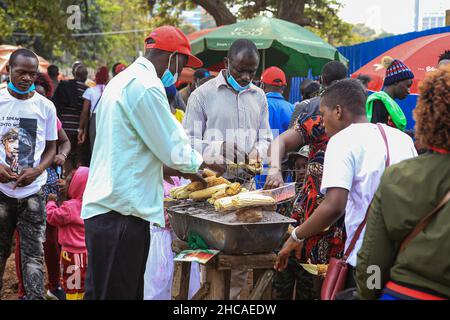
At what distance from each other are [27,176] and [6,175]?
0.57 ft

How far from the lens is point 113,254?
12.0 ft

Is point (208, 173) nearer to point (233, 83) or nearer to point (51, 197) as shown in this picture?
point (233, 83)

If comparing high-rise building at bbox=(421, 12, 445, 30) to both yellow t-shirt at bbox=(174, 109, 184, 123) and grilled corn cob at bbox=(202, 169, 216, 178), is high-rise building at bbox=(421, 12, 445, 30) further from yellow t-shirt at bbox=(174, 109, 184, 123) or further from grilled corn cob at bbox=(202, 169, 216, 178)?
grilled corn cob at bbox=(202, 169, 216, 178)

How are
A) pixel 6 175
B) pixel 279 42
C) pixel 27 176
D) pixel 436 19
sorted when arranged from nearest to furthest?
pixel 6 175, pixel 27 176, pixel 279 42, pixel 436 19

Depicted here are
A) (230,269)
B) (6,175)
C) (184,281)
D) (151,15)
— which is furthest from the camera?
(151,15)

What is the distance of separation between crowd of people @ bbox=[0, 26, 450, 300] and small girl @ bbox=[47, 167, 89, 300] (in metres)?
0.01

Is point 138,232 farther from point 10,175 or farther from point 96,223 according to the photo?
point 10,175

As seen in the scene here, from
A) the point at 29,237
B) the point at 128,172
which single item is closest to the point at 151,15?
the point at 29,237

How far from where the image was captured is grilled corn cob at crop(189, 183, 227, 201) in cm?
Answer: 451

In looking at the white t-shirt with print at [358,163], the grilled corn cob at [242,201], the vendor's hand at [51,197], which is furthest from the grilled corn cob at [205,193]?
the vendor's hand at [51,197]

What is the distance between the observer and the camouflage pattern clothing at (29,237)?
526 centimetres

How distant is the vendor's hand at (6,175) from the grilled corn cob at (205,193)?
5.18 feet

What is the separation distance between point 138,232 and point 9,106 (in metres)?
2.12

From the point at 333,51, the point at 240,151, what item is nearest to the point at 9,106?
the point at 240,151
